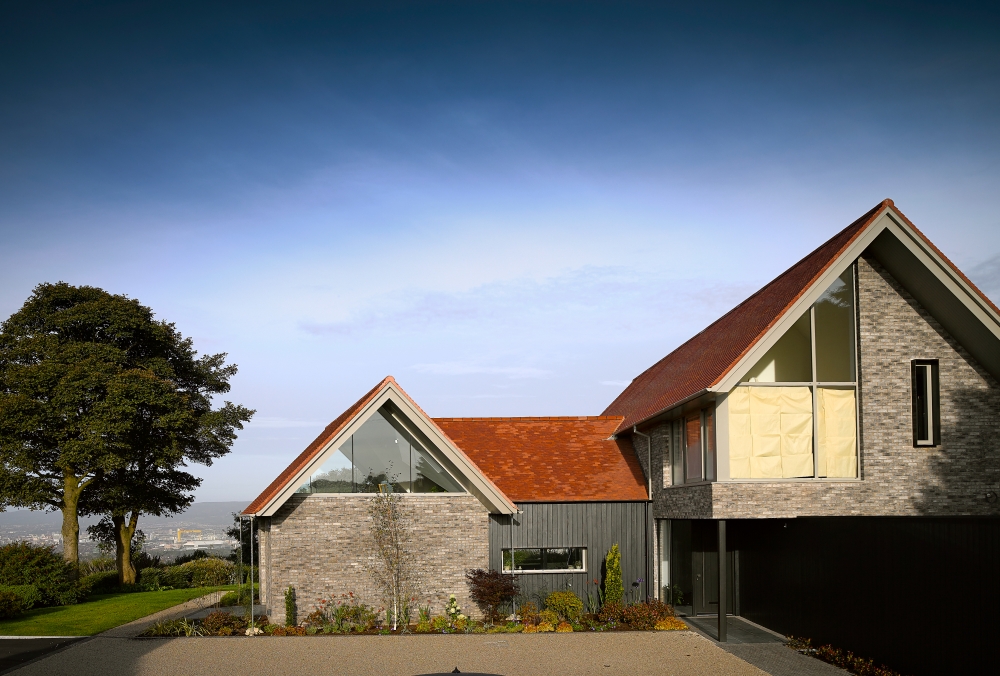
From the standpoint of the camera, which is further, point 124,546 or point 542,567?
point 124,546

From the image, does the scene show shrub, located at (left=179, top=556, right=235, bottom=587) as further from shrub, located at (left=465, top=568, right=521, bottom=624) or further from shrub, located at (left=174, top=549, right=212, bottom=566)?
shrub, located at (left=465, top=568, right=521, bottom=624)

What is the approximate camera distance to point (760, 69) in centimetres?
1888

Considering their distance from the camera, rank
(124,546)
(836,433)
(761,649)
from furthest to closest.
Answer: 1. (124,546)
2. (836,433)
3. (761,649)

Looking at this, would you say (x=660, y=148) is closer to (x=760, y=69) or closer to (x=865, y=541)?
(x=760, y=69)

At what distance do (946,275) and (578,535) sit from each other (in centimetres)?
1085

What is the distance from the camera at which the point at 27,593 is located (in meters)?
24.9

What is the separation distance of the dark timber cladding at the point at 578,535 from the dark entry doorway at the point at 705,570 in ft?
4.11

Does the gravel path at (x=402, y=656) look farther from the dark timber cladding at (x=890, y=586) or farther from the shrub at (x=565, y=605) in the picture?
the dark timber cladding at (x=890, y=586)

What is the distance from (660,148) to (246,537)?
22605 millimetres

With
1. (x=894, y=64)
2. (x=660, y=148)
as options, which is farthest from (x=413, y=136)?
(x=894, y=64)

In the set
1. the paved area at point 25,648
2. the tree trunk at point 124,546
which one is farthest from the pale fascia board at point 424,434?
the tree trunk at point 124,546

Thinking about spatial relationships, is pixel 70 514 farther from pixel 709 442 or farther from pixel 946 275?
pixel 946 275

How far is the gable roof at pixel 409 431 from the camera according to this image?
20734 mm

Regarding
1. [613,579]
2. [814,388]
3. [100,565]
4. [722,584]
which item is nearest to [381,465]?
[613,579]
